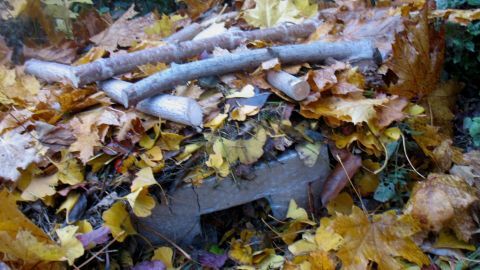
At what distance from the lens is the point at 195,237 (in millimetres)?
1867

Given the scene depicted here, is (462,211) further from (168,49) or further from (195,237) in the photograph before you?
(168,49)

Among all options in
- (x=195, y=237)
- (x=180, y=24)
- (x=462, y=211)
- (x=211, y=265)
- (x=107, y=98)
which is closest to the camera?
(x=462, y=211)

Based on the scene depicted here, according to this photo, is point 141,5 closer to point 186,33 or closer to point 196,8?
point 196,8

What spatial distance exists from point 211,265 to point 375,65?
1196mm

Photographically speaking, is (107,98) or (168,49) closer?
(107,98)

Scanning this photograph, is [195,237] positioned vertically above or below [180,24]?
below

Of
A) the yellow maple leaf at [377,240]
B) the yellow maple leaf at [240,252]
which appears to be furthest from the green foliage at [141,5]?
the yellow maple leaf at [377,240]

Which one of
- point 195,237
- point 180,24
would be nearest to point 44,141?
point 195,237

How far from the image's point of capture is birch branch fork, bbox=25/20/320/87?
2.07 metres

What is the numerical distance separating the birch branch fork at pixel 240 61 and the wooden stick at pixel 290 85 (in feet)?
0.49

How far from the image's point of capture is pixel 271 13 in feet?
8.85

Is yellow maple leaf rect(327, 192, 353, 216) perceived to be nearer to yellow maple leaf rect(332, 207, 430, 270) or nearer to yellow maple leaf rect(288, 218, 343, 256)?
yellow maple leaf rect(288, 218, 343, 256)

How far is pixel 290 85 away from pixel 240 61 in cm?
33

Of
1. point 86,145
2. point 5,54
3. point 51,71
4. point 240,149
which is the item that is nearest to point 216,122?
point 240,149
